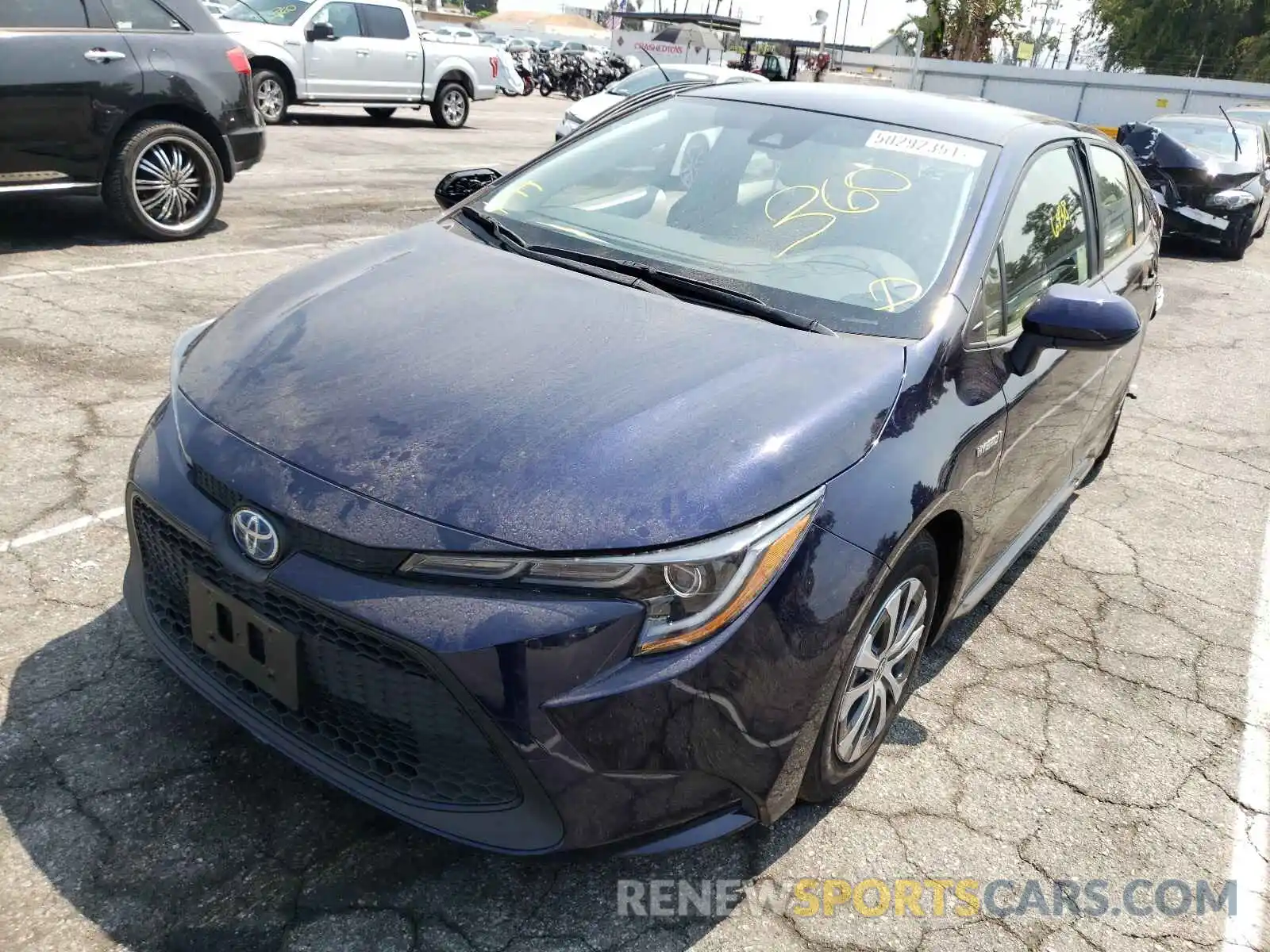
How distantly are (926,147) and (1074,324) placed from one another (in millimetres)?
769

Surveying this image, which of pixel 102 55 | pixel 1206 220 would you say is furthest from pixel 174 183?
pixel 1206 220

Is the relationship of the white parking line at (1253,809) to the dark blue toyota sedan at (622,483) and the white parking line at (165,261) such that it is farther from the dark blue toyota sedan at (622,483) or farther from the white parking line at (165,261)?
the white parking line at (165,261)

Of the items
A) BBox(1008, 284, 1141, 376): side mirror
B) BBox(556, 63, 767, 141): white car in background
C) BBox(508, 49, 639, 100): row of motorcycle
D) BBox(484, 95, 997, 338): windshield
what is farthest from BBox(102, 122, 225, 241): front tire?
BBox(508, 49, 639, 100): row of motorcycle

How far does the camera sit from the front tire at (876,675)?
232 centimetres

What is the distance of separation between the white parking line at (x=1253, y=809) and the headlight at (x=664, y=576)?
5.04ft

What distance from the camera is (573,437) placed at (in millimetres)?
2078

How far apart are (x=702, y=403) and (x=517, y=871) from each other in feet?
3.63

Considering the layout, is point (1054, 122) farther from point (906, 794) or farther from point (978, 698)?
point (906, 794)

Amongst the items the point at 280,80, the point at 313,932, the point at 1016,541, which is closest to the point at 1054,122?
the point at 1016,541

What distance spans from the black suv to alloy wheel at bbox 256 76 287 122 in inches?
303

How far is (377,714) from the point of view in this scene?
1973 mm

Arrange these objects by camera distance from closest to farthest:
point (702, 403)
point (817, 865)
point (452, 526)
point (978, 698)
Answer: point (452, 526) < point (702, 403) < point (817, 865) < point (978, 698)

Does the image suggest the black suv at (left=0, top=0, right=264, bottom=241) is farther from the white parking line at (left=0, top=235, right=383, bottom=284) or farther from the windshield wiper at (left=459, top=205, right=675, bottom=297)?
the windshield wiper at (left=459, top=205, right=675, bottom=297)

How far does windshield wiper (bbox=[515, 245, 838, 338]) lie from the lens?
8.54 feet
